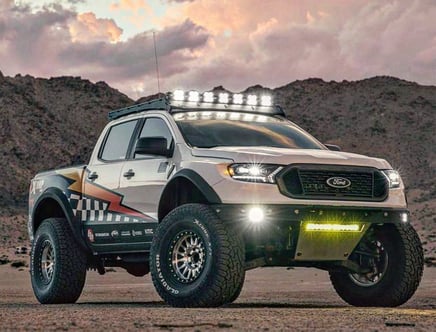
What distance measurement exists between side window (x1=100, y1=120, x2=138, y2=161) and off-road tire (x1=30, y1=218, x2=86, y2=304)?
3.56 ft

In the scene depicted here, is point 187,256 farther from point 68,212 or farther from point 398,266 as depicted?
point 68,212

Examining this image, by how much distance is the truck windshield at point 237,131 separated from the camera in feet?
35.3

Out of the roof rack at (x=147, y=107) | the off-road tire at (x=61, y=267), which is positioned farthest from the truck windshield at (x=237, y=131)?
the off-road tire at (x=61, y=267)

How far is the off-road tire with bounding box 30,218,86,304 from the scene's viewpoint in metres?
12.3

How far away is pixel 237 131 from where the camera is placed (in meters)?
11.1

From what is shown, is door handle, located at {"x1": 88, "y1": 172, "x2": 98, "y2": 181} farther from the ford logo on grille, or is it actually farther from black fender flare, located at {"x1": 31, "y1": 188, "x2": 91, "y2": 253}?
the ford logo on grille

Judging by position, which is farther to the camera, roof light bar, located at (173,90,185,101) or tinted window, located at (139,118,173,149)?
roof light bar, located at (173,90,185,101)

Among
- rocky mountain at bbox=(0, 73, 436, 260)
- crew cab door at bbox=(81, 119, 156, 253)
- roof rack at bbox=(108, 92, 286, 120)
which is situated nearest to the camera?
crew cab door at bbox=(81, 119, 156, 253)

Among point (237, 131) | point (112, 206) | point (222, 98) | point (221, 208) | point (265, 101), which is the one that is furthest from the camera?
point (265, 101)

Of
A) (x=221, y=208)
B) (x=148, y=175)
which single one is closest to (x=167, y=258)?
(x=221, y=208)

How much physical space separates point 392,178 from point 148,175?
2.51m

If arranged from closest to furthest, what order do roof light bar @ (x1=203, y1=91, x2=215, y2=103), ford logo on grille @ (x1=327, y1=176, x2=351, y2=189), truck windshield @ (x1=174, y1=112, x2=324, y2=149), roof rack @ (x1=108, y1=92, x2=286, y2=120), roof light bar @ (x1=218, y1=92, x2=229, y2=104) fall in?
1. ford logo on grille @ (x1=327, y1=176, x2=351, y2=189)
2. truck windshield @ (x1=174, y1=112, x2=324, y2=149)
3. roof rack @ (x1=108, y1=92, x2=286, y2=120)
4. roof light bar @ (x1=203, y1=91, x2=215, y2=103)
5. roof light bar @ (x1=218, y1=92, x2=229, y2=104)

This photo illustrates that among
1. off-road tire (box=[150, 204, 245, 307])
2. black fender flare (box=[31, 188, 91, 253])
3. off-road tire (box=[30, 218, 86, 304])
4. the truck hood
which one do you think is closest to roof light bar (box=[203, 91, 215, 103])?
the truck hood

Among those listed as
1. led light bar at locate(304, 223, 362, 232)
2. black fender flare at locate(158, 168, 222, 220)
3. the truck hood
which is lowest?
led light bar at locate(304, 223, 362, 232)
